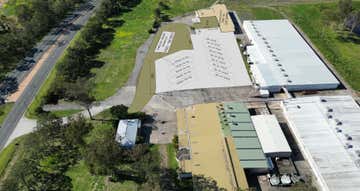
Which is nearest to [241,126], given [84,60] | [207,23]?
[84,60]

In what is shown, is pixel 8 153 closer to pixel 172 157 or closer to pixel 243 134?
pixel 172 157

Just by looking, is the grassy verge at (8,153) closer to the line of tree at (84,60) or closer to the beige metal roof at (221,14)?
the line of tree at (84,60)

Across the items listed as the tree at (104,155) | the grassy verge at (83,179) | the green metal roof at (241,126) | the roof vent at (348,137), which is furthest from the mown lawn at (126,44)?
the roof vent at (348,137)

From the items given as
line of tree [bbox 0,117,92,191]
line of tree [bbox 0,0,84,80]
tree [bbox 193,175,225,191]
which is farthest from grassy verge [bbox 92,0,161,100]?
tree [bbox 193,175,225,191]

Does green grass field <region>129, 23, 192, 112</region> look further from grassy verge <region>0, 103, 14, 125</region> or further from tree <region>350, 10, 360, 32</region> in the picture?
tree <region>350, 10, 360, 32</region>

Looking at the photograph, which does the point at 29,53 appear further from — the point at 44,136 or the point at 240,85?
the point at 240,85

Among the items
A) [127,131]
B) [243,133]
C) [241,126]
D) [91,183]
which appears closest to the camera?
[91,183]

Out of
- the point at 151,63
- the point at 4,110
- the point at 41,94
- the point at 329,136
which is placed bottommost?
the point at 329,136
